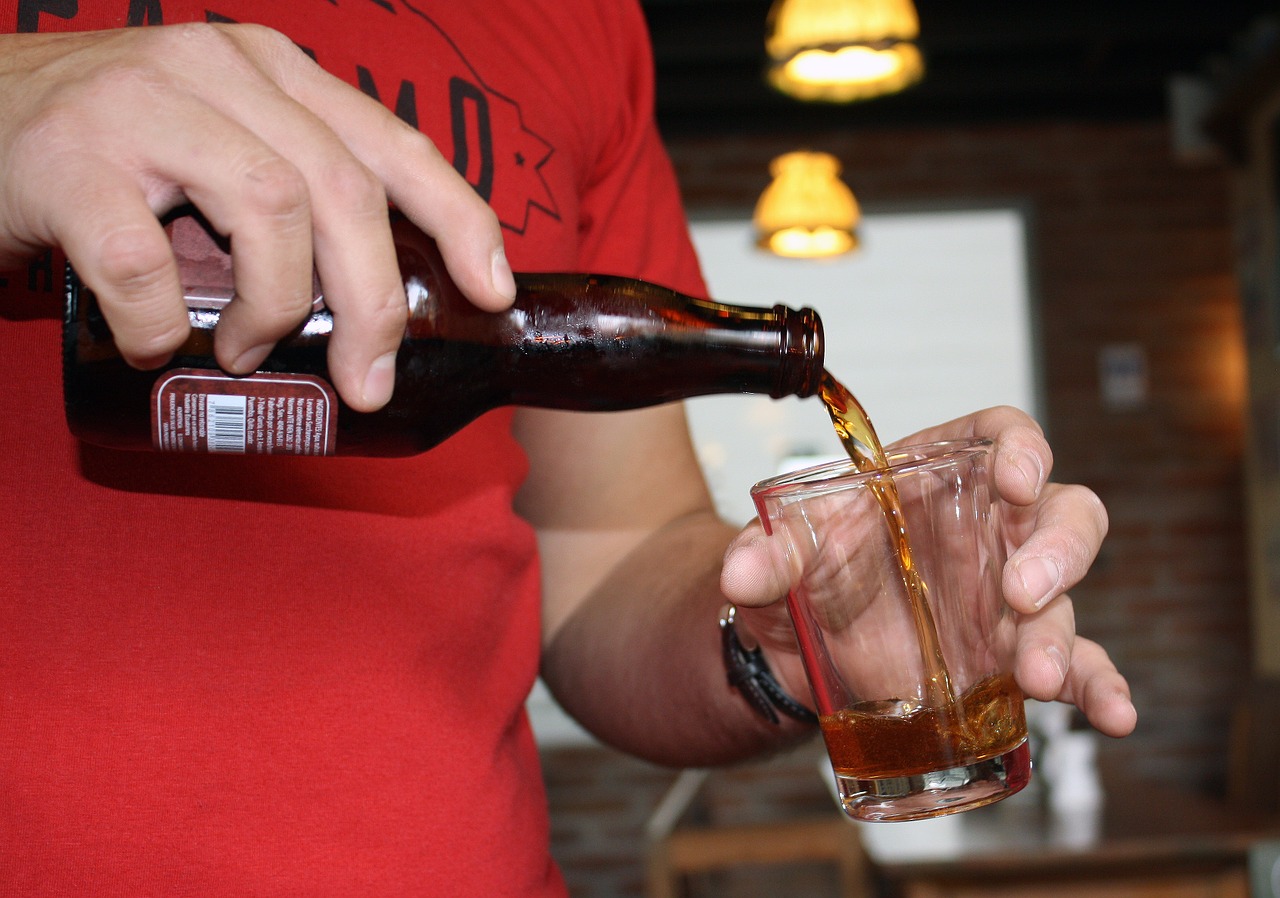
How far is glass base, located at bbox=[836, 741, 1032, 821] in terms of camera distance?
2.02 feet

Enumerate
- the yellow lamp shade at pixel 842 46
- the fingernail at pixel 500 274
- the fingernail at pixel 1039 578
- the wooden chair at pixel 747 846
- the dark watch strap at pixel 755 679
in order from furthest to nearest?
the wooden chair at pixel 747 846 < the yellow lamp shade at pixel 842 46 < the dark watch strap at pixel 755 679 < the fingernail at pixel 1039 578 < the fingernail at pixel 500 274

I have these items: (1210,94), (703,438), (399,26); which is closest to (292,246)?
(399,26)

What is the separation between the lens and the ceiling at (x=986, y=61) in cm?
350

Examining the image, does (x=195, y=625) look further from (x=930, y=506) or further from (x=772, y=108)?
(x=772, y=108)

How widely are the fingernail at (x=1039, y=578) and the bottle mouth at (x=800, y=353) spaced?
5.6 inches

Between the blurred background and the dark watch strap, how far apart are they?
3427 mm

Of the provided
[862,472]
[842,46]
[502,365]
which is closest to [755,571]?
[862,472]

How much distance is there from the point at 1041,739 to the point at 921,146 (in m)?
2.51

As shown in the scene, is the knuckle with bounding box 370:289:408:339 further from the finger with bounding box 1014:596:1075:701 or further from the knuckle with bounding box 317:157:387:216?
the finger with bounding box 1014:596:1075:701

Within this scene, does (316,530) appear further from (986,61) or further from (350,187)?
(986,61)

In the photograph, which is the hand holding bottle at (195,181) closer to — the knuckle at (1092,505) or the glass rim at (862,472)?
the glass rim at (862,472)

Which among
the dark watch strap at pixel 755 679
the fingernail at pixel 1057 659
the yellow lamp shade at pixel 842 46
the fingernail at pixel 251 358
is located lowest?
the dark watch strap at pixel 755 679

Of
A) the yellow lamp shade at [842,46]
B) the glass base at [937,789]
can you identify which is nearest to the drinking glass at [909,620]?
the glass base at [937,789]

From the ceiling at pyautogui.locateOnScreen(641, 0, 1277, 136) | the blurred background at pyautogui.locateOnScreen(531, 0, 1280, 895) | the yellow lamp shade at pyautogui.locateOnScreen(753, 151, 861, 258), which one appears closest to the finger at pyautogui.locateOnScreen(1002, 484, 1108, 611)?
the yellow lamp shade at pyautogui.locateOnScreen(753, 151, 861, 258)
